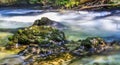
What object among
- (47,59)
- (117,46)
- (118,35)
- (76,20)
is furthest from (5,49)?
(76,20)

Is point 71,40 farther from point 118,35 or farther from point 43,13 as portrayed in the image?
point 43,13

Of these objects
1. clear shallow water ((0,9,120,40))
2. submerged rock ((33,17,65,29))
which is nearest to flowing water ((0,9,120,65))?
clear shallow water ((0,9,120,40))

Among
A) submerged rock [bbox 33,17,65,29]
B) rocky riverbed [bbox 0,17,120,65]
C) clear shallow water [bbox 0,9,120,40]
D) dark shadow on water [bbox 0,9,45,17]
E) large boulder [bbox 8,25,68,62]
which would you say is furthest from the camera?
dark shadow on water [bbox 0,9,45,17]

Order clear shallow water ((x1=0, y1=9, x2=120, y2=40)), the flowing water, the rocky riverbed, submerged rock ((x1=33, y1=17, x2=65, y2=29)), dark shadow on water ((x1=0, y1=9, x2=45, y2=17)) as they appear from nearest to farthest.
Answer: the rocky riverbed → the flowing water → clear shallow water ((x1=0, y1=9, x2=120, y2=40)) → submerged rock ((x1=33, y1=17, x2=65, y2=29)) → dark shadow on water ((x1=0, y1=9, x2=45, y2=17))

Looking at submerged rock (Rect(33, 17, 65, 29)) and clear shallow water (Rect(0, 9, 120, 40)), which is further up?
submerged rock (Rect(33, 17, 65, 29))

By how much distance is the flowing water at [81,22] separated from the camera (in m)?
9.93

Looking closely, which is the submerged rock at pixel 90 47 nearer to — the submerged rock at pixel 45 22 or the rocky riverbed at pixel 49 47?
the rocky riverbed at pixel 49 47

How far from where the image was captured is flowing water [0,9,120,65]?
9929 mm

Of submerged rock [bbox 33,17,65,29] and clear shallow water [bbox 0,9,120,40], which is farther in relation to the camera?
submerged rock [bbox 33,17,65,29]

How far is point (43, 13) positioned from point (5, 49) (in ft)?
24.1

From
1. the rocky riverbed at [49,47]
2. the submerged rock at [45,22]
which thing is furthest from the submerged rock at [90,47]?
the submerged rock at [45,22]

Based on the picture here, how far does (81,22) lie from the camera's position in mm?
13359

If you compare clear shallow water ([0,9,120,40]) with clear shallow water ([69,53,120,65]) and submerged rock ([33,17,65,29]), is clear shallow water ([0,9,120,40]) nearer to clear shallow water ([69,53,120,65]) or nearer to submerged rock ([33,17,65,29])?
submerged rock ([33,17,65,29])

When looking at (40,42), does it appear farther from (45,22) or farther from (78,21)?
(78,21)
